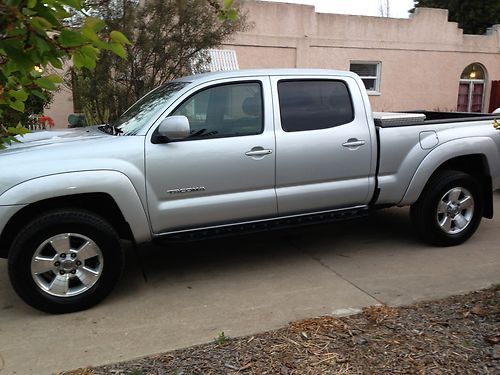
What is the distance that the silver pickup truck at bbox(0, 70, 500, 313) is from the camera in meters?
3.84

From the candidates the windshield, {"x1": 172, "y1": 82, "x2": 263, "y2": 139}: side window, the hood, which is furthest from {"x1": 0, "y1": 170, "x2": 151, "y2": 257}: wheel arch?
{"x1": 172, "y1": 82, "x2": 263, "y2": 139}: side window

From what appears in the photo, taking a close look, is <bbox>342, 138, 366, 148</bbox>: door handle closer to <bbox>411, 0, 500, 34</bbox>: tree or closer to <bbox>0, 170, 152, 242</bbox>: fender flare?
<bbox>0, 170, 152, 242</bbox>: fender flare

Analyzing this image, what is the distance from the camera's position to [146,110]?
4.60 m

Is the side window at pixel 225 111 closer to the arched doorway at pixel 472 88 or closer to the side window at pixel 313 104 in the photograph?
the side window at pixel 313 104

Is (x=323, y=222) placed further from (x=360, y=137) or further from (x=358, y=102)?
(x=358, y=102)

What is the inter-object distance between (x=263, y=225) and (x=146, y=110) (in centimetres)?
152

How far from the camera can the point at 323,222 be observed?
→ 4836mm

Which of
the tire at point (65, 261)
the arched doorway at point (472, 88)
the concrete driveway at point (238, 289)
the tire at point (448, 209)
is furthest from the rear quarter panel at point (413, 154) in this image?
the arched doorway at point (472, 88)

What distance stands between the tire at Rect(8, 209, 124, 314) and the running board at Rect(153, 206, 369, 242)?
475 mm

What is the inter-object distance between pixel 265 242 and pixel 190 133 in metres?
1.92

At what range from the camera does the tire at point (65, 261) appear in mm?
3756

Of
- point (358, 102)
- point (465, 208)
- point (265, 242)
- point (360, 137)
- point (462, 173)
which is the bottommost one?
point (265, 242)

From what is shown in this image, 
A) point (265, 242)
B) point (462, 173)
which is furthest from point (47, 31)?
point (462, 173)

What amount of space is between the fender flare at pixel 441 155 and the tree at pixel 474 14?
1781cm
